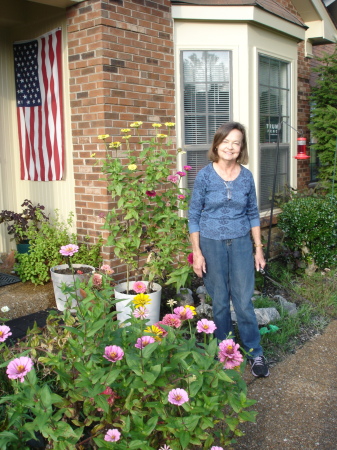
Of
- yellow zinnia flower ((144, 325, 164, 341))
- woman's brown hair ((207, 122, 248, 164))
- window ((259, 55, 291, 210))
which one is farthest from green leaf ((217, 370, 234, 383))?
window ((259, 55, 291, 210))

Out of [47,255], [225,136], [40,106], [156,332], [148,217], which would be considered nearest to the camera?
[156,332]

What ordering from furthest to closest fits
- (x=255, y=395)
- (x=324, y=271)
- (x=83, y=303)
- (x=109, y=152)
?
(x=324, y=271) → (x=109, y=152) → (x=255, y=395) → (x=83, y=303)

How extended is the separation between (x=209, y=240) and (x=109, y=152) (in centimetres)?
170

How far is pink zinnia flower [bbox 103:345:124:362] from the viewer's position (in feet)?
6.17

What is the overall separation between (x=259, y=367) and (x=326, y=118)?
4.53 metres

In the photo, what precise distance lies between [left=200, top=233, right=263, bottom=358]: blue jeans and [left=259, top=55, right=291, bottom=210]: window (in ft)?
10.2

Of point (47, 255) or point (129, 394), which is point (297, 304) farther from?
point (129, 394)

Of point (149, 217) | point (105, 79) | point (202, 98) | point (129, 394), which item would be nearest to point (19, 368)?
point (129, 394)

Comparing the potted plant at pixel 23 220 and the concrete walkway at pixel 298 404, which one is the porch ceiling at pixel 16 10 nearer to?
the potted plant at pixel 23 220

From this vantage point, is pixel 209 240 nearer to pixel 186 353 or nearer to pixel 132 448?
pixel 186 353

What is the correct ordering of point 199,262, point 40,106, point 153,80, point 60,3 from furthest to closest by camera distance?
point 40,106, point 153,80, point 60,3, point 199,262

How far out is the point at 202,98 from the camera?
18.8 feet

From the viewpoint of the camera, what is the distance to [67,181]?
525cm

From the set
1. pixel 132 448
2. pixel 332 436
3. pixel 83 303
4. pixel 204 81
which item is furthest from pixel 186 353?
pixel 204 81
